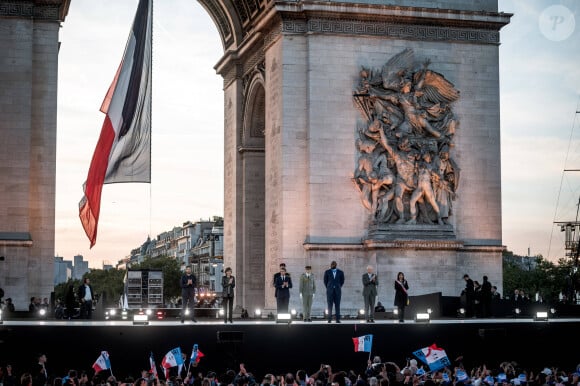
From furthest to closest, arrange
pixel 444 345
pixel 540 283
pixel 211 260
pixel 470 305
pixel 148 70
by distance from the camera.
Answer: pixel 211 260, pixel 540 283, pixel 470 305, pixel 444 345, pixel 148 70

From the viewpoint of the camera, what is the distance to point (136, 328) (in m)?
31.4

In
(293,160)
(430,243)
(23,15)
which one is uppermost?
(23,15)

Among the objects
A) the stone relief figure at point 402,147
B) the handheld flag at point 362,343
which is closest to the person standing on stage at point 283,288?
the handheld flag at point 362,343

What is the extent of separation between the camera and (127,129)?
2972 cm

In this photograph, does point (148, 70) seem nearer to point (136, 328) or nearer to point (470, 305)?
point (136, 328)

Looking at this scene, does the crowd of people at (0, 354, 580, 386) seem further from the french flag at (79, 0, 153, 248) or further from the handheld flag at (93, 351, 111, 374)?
the french flag at (79, 0, 153, 248)

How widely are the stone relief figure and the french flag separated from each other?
14296 millimetres

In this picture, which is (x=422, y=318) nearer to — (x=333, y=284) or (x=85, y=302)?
(x=333, y=284)

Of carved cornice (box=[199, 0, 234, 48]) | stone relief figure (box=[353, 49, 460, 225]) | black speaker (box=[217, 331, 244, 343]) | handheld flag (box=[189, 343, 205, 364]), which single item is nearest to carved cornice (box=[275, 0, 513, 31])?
stone relief figure (box=[353, 49, 460, 225])

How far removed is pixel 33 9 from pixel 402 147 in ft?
46.7

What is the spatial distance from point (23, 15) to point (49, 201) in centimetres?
668

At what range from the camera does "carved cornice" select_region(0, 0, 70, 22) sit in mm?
41688

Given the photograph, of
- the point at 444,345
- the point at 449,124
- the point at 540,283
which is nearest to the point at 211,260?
the point at 540,283

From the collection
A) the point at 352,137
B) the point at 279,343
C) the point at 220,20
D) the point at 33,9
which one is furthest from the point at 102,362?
the point at 220,20
